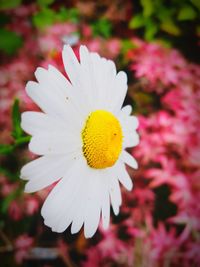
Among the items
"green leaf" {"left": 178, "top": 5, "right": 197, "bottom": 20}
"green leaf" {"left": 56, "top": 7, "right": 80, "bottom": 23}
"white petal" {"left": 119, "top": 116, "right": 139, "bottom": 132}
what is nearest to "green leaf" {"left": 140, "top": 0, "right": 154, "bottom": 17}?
"green leaf" {"left": 178, "top": 5, "right": 197, "bottom": 20}

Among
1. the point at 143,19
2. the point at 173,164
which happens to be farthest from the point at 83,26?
the point at 173,164

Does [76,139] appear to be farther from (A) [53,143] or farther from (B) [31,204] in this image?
(B) [31,204]

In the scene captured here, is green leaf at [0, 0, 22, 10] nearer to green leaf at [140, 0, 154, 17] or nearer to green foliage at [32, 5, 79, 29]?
green foliage at [32, 5, 79, 29]

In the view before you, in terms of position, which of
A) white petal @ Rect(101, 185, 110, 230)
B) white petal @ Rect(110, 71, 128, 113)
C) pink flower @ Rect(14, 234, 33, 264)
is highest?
white petal @ Rect(110, 71, 128, 113)

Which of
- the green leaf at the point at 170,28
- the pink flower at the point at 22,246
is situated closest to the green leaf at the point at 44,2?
the green leaf at the point at 170,28

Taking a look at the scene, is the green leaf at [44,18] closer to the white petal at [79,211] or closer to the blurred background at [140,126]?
the blurred background at [140,126]

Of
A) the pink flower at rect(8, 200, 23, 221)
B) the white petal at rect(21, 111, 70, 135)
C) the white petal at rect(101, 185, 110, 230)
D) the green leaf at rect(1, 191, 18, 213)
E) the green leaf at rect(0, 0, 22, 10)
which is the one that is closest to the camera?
the white petal at rect(21, 111, 70, 135)
